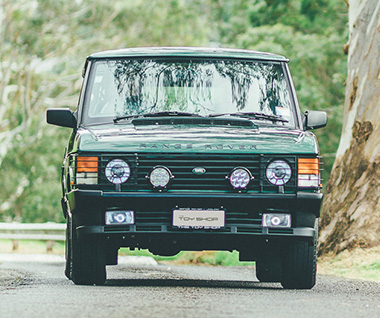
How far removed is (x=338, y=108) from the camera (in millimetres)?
32312

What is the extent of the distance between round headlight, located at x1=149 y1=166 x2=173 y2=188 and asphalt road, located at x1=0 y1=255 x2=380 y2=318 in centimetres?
92

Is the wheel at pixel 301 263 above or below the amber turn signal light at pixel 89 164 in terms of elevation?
below

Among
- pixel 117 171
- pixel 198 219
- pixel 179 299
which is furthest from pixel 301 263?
pixel 117 171

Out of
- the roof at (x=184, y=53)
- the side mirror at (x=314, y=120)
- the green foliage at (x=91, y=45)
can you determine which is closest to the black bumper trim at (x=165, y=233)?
the side mirror at (x=314, y=120)

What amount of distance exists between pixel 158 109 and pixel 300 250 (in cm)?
186

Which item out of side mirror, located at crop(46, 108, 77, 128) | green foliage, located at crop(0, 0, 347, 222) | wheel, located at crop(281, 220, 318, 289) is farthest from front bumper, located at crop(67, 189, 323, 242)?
green foliage, located at crop(0, 0, 347, 222)

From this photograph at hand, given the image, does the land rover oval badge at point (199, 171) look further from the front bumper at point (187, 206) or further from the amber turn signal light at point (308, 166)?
the amber turn signal light at point (308, 166)

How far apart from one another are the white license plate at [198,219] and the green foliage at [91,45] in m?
22.1

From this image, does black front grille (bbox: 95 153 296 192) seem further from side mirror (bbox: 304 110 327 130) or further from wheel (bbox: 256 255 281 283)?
wheel (bbox: 256 255 281 283)

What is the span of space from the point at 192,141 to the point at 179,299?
1.48 metres

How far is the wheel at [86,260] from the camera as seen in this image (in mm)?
8539

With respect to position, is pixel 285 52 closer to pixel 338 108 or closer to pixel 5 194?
pixel 338 108

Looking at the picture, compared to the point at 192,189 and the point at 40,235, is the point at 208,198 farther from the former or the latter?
the point at 40,235

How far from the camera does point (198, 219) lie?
26.8 ft
